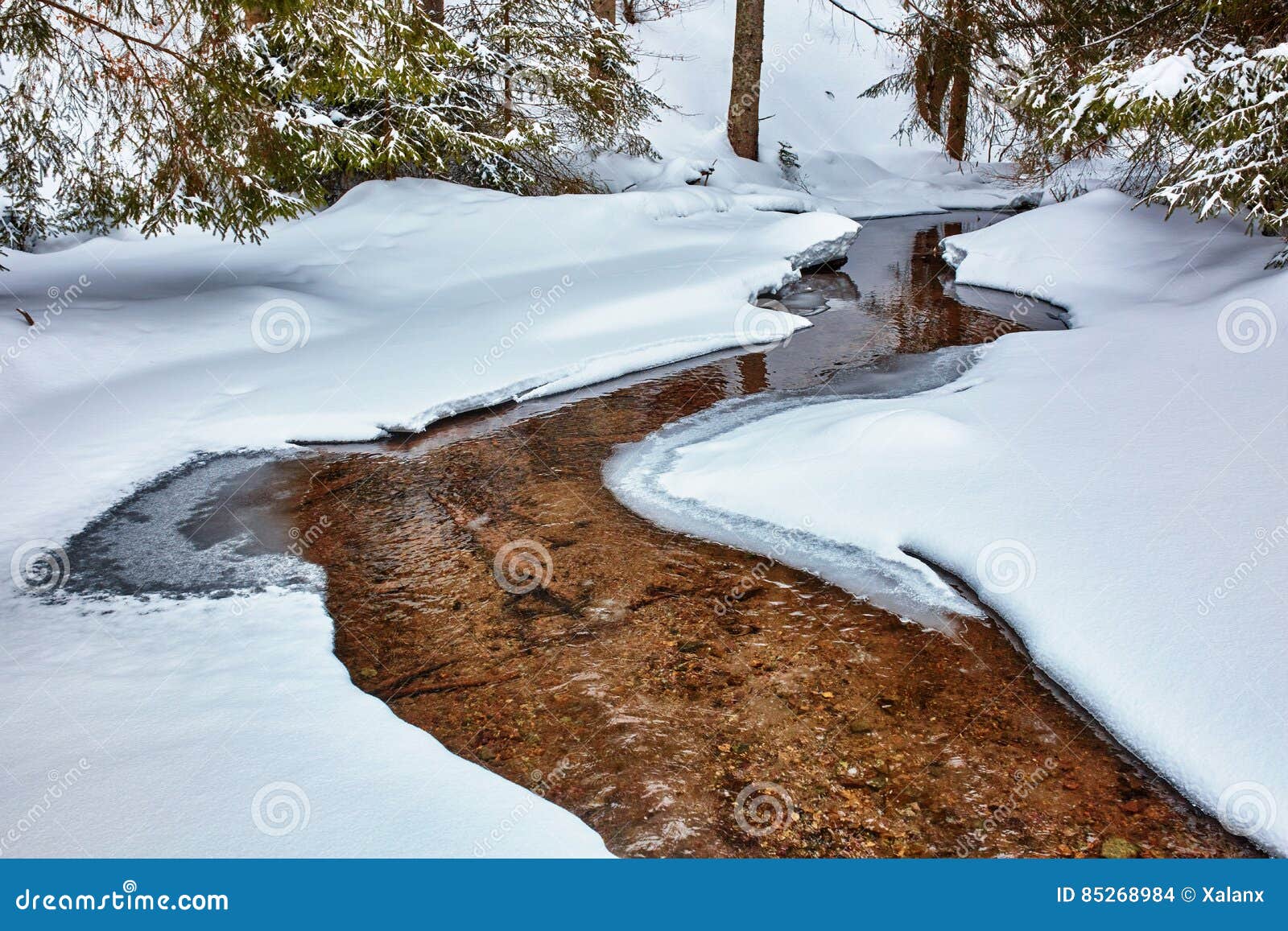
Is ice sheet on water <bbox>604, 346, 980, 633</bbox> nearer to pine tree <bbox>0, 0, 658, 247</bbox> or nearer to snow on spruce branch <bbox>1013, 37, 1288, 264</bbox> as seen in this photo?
snow on spruce branch <bbox>1013, 37, 1288, 264</bbox>

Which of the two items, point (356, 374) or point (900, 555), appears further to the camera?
point (356, 374)

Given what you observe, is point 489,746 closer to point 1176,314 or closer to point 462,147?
point 1176,314

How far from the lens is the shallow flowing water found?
292cm

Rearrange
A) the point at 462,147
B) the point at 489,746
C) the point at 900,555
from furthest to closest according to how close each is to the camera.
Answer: the point at 462,147, the point at 900,555, the point at 489,746

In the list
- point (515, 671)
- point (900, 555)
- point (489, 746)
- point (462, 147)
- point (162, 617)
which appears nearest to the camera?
point (489, 746)

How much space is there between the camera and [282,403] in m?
6.41

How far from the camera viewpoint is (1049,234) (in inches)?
406

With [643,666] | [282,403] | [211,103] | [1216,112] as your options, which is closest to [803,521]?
[643,666]

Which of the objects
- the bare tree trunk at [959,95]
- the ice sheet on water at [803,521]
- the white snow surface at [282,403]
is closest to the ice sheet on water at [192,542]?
the white snow surface at [282,403]

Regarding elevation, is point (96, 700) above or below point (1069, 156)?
below

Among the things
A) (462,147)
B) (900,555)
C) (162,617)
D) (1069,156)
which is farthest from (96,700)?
(1069,156)

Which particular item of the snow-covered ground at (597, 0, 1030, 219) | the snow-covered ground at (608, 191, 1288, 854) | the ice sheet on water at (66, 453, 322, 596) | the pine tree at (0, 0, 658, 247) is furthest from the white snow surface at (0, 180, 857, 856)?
the snow-covered ground at (597, 0, 1030, 219)

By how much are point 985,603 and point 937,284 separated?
7.39m

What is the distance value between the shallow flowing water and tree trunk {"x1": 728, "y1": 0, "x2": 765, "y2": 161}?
490 inches
